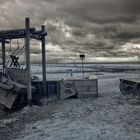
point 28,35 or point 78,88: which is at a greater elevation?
point 28,35

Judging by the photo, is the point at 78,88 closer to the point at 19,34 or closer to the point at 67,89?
the point at 67,89

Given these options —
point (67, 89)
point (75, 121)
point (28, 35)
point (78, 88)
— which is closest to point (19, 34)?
point (28, 35)

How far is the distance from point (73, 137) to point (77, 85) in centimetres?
754

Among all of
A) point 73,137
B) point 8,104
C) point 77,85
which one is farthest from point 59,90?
point 73,137

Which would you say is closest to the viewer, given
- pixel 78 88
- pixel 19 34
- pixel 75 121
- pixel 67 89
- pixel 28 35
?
pixel 75 121

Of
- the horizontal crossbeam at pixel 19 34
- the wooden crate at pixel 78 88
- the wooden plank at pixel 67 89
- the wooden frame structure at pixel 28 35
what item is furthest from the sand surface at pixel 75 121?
the horizontal crossbeam at pixel 19 34

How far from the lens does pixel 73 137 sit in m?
9.09

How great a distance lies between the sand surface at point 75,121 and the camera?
9.39m

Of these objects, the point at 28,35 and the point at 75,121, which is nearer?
the point at 75,121

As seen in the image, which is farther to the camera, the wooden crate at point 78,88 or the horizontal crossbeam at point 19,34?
the wooden crate at point 78,88

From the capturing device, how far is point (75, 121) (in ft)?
36.6

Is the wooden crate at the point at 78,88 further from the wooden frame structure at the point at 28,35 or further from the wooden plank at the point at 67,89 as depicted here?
the wooden frame structure at the point at 28,35

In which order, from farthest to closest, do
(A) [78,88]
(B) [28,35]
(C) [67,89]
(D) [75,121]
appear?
(A) [78,88] < (C) [67,89] < (B) [28,35] < (D) [75,121]

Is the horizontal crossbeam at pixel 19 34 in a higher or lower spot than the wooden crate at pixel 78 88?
higher
